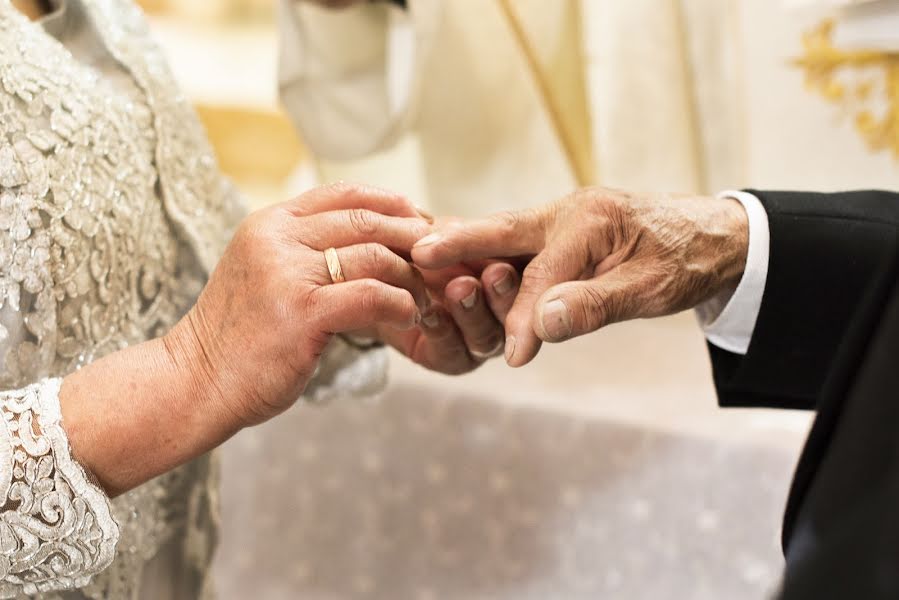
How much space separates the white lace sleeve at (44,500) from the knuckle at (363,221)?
0.26 metres

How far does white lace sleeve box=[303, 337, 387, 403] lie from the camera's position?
1.07 meters

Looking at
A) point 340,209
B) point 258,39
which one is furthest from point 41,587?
point 258,39

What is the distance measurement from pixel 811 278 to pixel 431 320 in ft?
1.15

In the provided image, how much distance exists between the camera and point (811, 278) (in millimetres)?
821

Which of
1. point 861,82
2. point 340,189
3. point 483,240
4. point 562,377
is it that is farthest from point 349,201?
point 861,82

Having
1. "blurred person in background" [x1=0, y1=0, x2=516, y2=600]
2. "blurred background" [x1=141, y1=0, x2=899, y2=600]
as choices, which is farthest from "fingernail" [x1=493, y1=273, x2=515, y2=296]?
"blurred background" [x1=141, y1=0, x2=899, y2=600]

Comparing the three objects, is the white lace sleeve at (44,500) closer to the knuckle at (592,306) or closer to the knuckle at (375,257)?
the knuckle at (375,257)

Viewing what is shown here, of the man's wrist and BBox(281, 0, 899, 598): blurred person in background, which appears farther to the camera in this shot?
the man's wrist

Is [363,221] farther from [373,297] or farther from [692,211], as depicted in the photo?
[692,211]

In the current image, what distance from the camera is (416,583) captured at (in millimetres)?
1548

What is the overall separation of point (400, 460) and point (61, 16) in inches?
35.7

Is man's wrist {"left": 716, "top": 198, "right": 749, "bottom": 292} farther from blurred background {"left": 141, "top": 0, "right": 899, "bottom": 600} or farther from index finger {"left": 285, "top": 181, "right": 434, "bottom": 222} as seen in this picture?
blurred background {"left": 141, "top": 0, "right": 899, "bottom": 600}

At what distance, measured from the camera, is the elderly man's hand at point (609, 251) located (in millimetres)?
761

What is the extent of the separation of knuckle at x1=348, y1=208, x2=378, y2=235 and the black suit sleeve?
0.35 metres
